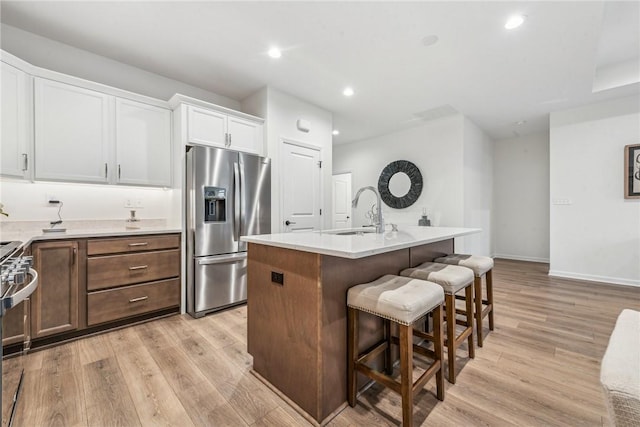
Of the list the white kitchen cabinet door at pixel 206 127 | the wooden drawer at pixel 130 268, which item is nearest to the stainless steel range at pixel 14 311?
the wooden drawer at pixel 130 268

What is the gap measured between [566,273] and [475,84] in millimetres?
3383

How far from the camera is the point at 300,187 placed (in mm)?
3791

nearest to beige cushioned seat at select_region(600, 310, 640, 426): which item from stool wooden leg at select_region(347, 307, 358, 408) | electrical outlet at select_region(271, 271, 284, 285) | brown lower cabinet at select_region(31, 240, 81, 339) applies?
stool wooden leg at select_region(347, 307, 358, 408)

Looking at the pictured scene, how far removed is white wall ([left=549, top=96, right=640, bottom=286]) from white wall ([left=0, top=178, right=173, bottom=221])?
5.85m

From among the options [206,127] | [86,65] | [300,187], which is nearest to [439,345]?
[300,187]

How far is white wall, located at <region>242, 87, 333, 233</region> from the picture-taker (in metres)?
3.45

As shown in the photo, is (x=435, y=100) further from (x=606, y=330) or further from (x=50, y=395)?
(x=50, y=395)

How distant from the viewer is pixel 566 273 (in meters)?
4.25

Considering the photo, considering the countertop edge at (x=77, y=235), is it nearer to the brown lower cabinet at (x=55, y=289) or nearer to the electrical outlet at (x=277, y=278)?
the brown lower cabinet at (x=55, y=289)

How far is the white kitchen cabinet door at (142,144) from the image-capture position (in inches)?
107

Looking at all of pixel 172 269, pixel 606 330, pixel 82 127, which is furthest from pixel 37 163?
pixel 606 330

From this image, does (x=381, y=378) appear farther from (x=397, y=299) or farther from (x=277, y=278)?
(x=277, y=278)

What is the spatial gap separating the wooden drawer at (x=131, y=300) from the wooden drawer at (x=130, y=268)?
2.6 inches

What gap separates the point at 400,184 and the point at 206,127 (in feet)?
12.0
